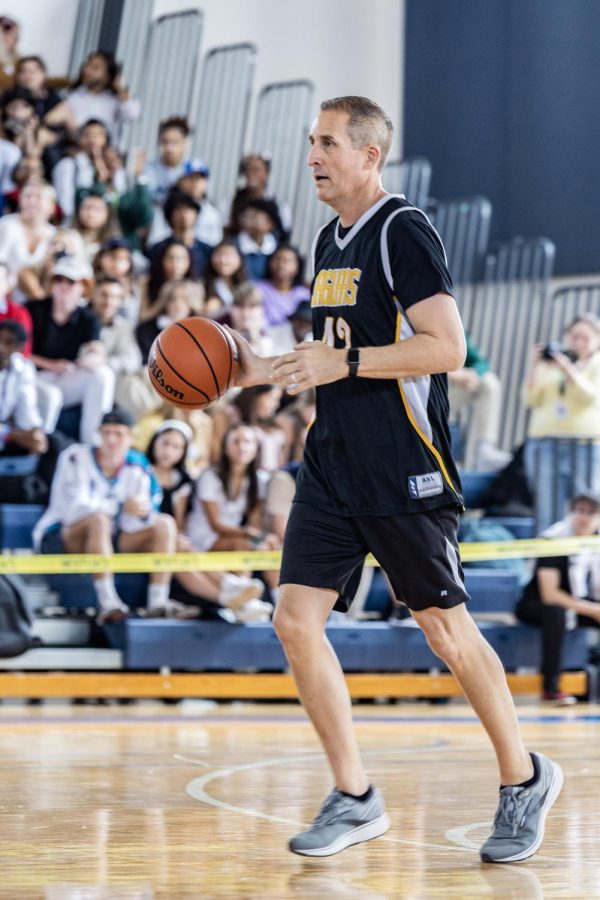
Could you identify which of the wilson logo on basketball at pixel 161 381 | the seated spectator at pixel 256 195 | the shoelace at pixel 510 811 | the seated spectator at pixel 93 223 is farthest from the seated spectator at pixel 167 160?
the shoelace at pixel 510 811

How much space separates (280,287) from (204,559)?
3602 millimetres

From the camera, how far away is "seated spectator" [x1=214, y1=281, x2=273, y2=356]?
11391 mm

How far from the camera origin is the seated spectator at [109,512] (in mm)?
9633

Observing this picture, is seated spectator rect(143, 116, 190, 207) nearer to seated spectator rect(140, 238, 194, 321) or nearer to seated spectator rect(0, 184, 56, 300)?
seated spectator rect(140, 238, 194, 321)

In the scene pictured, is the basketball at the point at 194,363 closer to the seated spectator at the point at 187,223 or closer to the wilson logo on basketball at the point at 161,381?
the wilson logo on basketball at the point at 161,381

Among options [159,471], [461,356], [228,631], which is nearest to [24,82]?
[159,471]

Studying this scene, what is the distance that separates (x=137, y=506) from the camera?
385 inches

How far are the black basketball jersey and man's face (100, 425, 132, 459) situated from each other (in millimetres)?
5688

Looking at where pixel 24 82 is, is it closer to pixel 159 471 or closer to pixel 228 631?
pixel 159 471

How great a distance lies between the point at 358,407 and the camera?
4.00 m

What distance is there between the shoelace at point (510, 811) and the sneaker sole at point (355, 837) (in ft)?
1.13

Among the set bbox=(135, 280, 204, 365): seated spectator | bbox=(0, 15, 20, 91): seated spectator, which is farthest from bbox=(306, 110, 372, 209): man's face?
bbox=(0, 15, 20, 91): seated spectator

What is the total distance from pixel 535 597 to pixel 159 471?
2.67m

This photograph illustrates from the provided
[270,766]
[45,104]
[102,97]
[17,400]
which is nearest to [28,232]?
→ [17,400]
